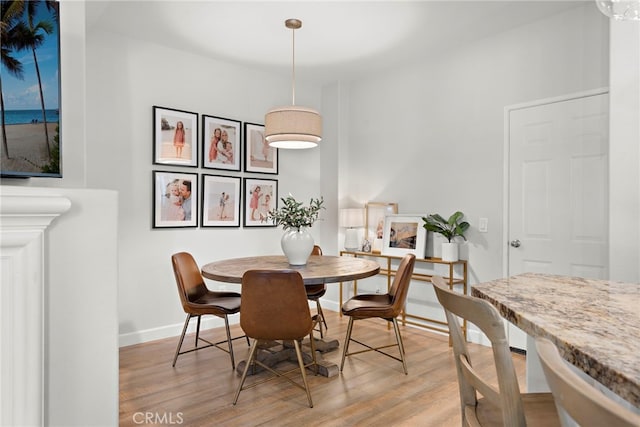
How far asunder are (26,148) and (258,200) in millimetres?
3564

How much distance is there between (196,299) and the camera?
10.8 feet

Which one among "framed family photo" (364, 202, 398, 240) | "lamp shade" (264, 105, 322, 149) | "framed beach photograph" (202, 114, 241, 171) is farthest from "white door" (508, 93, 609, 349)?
"framed beach photograph" (202, 114, 241, 171)

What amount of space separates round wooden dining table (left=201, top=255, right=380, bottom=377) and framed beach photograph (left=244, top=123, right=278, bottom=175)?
1398 millimetres

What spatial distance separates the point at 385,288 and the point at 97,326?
3923 millimetres

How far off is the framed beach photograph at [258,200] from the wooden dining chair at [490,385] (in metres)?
3.57

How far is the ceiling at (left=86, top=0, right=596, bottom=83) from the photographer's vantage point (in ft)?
10.5

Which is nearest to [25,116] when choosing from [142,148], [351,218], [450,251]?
[142,148]

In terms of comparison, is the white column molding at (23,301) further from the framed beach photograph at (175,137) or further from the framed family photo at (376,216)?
the framed family photo at (376,216)

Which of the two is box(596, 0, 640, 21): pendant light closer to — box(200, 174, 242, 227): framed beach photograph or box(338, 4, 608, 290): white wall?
box(338, 4, 608, 290): white wall

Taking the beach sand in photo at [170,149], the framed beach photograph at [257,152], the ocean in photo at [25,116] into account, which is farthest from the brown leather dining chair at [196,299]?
the ocean in photo at [25,116]

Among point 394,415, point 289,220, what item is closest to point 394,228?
point 289,220

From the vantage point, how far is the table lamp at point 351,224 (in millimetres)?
4715

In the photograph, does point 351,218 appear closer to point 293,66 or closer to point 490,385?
point 293,66

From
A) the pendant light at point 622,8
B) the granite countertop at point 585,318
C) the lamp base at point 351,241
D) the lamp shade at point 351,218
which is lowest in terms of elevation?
the lamp base at point 351,241
